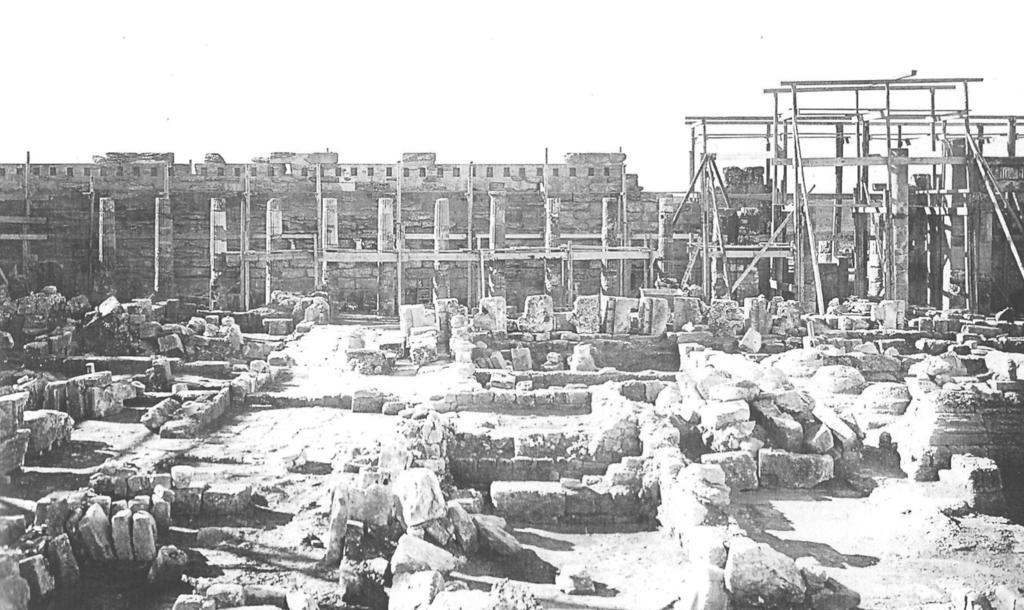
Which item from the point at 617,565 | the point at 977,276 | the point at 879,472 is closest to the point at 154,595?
the point at 617,565

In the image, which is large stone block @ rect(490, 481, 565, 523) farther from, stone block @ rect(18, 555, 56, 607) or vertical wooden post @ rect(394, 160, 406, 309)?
vertical wooden post @ rect(394, 160, 406, 309)

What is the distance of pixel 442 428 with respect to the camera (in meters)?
12.0

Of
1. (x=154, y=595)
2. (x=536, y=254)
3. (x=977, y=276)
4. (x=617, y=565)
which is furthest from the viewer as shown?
(x=536, y=254)

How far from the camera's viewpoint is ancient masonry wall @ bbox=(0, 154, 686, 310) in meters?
31.2

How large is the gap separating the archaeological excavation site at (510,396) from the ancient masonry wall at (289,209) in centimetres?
11

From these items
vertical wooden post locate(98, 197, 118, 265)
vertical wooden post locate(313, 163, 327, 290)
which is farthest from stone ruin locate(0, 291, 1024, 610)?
vertical wooden post locate(98, 197, 118, 265)

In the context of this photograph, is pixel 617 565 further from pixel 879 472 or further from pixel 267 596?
pixel 879 472

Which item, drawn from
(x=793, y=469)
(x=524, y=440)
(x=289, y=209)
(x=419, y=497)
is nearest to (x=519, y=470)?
(x=524, y=440)

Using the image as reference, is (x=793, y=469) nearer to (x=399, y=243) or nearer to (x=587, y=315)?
(x=587, y=315)

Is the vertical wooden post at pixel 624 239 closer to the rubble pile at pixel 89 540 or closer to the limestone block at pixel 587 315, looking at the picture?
the limestone block at pixel 587 315

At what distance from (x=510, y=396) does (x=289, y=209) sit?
1920cm

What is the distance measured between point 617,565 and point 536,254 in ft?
61.9

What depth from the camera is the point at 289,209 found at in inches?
1265

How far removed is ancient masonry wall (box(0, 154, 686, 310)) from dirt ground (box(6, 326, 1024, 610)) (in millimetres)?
18224
